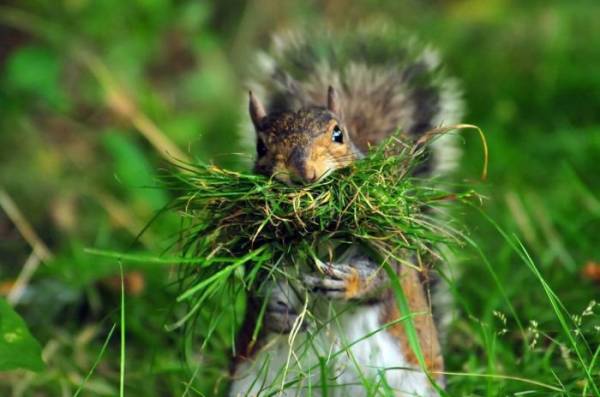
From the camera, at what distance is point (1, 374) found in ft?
8.56

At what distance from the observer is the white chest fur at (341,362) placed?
6.44 feet

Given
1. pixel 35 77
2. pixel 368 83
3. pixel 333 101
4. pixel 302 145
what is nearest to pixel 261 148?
pixel 302 145

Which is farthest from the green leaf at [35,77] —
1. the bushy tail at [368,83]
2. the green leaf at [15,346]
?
the green leaf at [15,346]

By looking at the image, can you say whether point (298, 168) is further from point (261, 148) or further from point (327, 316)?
point (327, 316)

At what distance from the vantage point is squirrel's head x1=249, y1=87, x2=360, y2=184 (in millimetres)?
1915

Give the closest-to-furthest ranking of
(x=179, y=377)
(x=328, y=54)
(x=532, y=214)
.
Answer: (x=179, y=377) → (x=328, y=54) → (x=532, y=214)

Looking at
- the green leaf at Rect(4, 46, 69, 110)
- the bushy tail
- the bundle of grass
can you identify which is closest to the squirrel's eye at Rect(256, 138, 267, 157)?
the bundle of grass

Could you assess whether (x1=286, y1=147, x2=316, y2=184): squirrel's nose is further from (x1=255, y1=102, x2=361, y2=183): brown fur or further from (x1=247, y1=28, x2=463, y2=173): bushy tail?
(x1=247, y1=28, x2=463, y2=173): bushy tail

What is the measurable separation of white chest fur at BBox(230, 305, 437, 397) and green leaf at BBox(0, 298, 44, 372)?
16.3 inches

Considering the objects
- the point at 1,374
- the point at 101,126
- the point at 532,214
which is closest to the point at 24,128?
the point at 101,126

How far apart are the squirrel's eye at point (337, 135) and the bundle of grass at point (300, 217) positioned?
0.28 ft

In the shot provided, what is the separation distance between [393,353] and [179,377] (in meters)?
0.69

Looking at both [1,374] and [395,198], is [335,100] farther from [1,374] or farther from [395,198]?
[1,374]

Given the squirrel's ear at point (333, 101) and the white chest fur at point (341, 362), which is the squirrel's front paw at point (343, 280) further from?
the squirrel's ear at point (333, 101)
